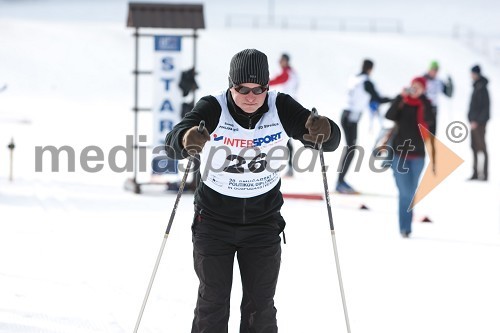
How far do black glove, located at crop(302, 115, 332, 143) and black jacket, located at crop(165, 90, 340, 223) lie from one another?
90 mm

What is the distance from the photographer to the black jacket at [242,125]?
4.39 metres

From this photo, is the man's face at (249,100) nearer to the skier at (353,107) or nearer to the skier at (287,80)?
the skier at (353,107)

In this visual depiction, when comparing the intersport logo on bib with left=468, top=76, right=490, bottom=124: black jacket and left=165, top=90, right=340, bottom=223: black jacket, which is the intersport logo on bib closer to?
left=165, top=90, right=340, bottom=223: black jacket

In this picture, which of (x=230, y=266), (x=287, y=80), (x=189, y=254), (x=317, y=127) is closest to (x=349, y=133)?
(x=287, y=80)

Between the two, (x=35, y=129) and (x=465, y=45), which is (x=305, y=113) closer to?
(x=35, y=129)

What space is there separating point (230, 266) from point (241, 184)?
1.18 ft

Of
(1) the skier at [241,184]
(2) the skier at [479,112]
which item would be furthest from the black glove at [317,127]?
(2) the skier at [479,112]

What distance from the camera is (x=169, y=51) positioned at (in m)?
12.7

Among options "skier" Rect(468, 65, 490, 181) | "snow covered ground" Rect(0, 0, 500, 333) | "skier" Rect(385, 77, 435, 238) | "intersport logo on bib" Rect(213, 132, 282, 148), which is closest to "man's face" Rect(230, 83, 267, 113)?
"intersport logo on bib" Rect(213, 132, 282, 148)

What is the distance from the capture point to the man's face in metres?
4.33

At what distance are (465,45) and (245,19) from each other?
2815 centimetres

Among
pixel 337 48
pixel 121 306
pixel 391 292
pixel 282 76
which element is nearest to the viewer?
pixel 121 306

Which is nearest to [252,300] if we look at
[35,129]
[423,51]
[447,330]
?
[447,330]

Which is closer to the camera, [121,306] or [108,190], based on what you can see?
[121,306]
